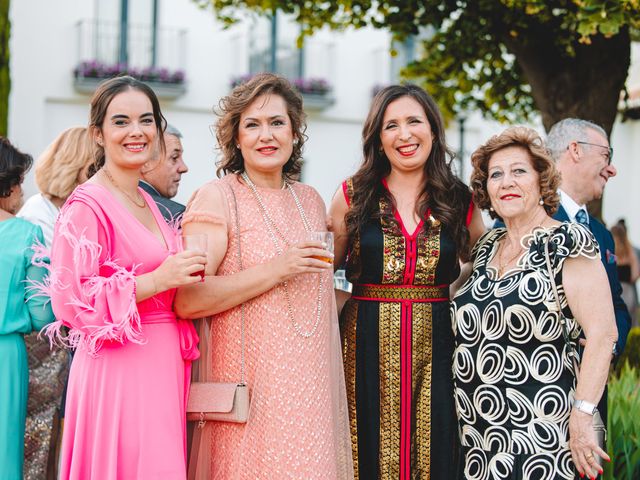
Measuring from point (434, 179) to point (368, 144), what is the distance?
36cm

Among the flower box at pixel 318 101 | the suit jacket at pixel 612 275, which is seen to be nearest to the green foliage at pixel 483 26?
the suit jacket at pixel 612 275

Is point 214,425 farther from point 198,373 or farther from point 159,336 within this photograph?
point 159,336

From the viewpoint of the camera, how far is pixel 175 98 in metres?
17.2

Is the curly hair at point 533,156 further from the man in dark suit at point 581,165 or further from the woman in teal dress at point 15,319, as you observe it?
the woman in teal dress at point 15,319

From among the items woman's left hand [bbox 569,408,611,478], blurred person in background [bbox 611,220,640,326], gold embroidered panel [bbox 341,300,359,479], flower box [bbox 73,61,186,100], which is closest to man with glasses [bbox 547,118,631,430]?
gold embroidered panel [bbox 341,300,359,479]

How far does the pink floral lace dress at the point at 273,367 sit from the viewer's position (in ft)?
10.7

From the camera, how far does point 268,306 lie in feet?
11.0

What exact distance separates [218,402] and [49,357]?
183 centimetres

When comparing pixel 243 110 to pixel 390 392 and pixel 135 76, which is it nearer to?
pixel 390 392

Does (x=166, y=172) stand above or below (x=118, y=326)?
above

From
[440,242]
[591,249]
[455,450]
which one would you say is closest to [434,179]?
[440,242]

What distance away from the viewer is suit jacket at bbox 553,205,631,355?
4.49 meters

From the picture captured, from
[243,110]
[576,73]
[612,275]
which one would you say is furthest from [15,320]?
[576,73]

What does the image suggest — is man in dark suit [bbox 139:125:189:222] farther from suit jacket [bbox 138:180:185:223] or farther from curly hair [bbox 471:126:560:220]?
curly hair [bbox 471:126:560:220]
